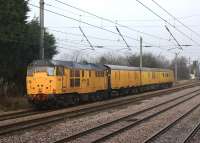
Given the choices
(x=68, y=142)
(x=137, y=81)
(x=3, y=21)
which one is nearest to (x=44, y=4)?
(x=3, y=21)

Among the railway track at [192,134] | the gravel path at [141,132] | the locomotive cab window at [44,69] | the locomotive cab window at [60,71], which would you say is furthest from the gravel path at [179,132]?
the locomotive cab window at [44,69]

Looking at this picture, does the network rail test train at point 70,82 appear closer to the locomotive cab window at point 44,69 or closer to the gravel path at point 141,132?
the locomotive cab window at point 44,69

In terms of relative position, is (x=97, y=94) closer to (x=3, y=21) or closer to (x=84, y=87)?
(x=84, y=87)

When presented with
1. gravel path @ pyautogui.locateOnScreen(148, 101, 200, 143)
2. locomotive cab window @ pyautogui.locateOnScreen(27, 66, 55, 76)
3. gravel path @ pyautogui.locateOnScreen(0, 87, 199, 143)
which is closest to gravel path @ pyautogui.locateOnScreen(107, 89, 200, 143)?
gravel path @ pyautogui.locateOnScreen(148, 101, 200, 143)

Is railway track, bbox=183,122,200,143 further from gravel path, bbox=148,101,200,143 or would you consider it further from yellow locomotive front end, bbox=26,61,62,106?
yellow locomotive front end, bbox=26,61,62,106

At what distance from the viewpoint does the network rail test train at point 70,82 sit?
90.5 feet

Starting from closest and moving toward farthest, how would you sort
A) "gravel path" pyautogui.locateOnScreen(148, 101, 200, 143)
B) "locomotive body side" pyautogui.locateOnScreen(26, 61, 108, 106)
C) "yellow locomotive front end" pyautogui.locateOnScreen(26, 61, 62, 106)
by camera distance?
"gravel path" pyautogui.locateOnScreen(148, 101, 200, 143)
"yellow locomotive front end" pyautogui.locateOnScreen(26, 61, 62, 106)
"locomotive body side" pyautogui.locateOnScreen(26, 61, 108, 106)

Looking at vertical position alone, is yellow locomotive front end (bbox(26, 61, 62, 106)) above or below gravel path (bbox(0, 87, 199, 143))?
above

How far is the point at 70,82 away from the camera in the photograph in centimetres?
2944

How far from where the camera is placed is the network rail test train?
90.5 ft

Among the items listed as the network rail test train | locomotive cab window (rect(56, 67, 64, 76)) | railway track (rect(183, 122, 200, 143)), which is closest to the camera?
railway track (rect(183, 122, 200, 143))

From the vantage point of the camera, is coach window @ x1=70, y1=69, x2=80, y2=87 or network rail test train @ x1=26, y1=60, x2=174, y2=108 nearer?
network rail test train @ x1=26, y1=60, x2=174, y2=108

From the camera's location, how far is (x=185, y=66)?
5472 inches

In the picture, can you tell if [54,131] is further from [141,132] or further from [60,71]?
[60,71]
